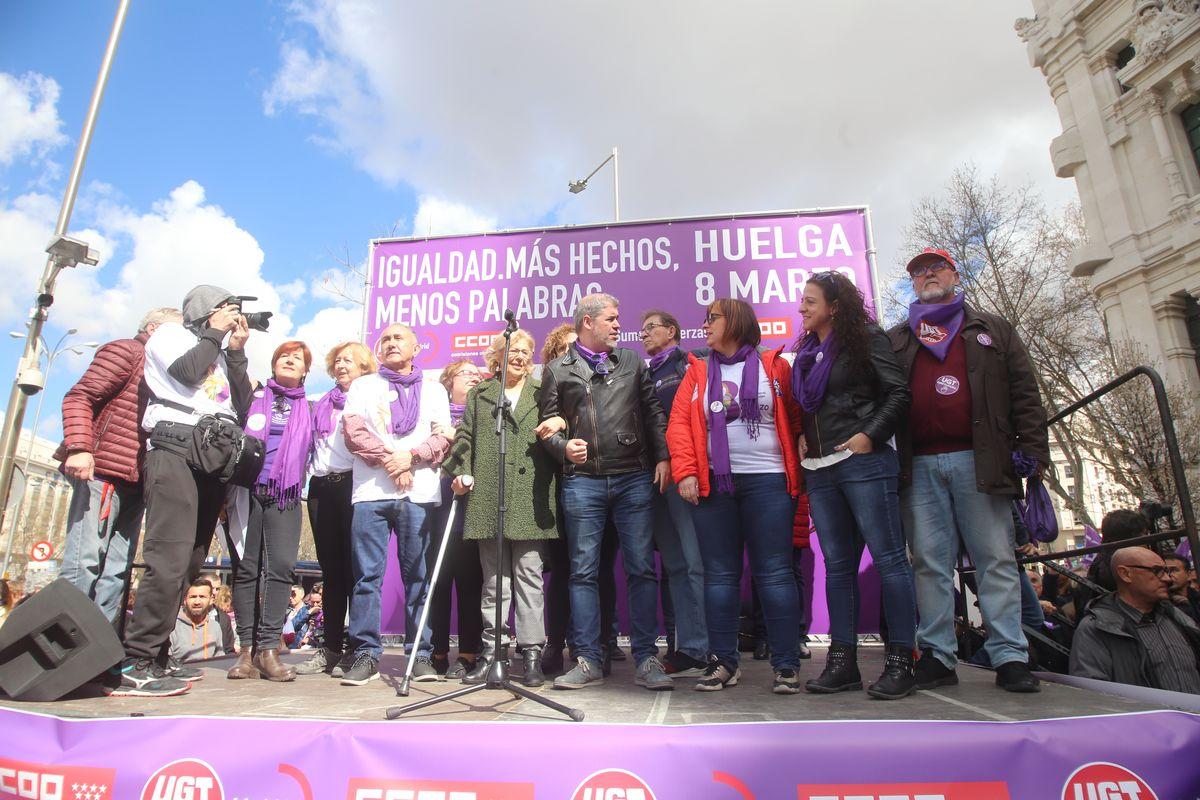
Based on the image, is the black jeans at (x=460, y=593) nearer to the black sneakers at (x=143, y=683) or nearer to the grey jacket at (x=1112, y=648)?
the black sneakers at (x=143, y=683)

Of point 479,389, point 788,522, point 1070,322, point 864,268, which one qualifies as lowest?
point 788,522

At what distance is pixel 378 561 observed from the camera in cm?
380

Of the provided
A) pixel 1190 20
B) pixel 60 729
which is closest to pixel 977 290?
pixel 1190 20

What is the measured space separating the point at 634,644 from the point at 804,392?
5.13 feet

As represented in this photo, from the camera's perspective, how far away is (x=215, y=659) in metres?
5.36

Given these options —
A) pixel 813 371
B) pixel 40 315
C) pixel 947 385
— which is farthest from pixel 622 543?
pixel 40 315

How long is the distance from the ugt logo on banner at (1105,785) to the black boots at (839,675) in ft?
3.46

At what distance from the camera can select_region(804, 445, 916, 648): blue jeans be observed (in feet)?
9.75

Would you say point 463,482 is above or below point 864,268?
below

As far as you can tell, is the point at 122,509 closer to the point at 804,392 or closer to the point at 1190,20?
the point at 804,392

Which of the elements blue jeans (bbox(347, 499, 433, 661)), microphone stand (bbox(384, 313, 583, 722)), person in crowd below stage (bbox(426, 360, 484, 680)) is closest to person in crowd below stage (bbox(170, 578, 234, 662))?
blue jeans (bbox(347, 499, 433, 661))

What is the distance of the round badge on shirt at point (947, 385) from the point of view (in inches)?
125

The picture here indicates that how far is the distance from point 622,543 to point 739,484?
0.72 meters

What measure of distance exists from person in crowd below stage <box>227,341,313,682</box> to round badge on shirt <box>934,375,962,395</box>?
11.9 ft
